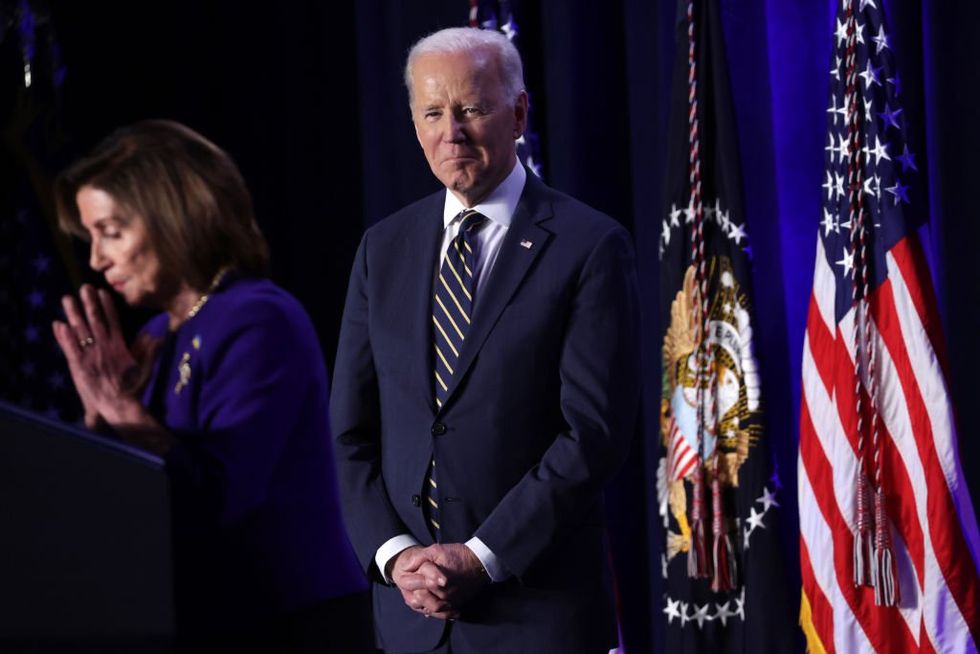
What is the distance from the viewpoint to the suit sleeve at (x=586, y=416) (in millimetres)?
1986

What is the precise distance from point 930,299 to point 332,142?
6.79 ft

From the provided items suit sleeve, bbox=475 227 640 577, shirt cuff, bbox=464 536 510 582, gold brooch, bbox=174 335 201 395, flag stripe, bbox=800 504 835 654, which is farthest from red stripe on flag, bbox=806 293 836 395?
gold brooch, bbox=174 335 201 395

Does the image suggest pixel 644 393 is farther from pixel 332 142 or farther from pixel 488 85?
pixel 488 85

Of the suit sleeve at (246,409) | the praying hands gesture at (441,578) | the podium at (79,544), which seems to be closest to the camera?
the podium at (79,544)

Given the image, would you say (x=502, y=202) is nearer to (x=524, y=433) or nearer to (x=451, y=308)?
(x=451, y=308)

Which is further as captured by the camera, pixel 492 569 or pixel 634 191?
pixel 634 191

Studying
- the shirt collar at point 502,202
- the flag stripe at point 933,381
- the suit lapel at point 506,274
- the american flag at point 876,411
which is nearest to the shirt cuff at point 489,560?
the suit lapel at point 506,274

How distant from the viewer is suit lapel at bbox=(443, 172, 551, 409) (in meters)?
2.07

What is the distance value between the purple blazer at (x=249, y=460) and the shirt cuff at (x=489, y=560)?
1.48ft

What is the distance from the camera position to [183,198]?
2.54m

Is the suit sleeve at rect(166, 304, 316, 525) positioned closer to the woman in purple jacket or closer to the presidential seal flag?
the woman in purple jacket

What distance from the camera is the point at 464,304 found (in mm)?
2111

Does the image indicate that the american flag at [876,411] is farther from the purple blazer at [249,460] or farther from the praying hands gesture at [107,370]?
the praying hands gesture at [107,370]

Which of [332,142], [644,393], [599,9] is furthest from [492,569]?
[332,142]
